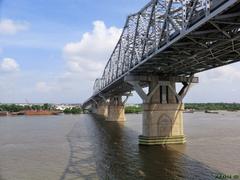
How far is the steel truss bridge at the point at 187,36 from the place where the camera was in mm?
22531

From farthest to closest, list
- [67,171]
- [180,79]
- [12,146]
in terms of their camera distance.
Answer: [180,79] → [12,146] → [67,171]

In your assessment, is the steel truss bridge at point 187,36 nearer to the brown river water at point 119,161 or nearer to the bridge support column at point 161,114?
the bridge support column at point 161,114

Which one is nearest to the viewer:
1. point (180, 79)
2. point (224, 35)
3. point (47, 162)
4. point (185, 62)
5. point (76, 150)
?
point (224, 35)

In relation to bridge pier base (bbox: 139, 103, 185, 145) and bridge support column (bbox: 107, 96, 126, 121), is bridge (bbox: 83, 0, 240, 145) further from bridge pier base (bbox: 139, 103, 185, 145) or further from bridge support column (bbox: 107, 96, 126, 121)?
bridge support column (bbox: 107, 96, 126, 121)

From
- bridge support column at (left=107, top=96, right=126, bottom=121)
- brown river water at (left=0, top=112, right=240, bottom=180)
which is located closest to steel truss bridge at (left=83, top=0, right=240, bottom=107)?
brown river water at (left=0, top=112, right=240, bottom=180)

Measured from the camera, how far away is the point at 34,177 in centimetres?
2825

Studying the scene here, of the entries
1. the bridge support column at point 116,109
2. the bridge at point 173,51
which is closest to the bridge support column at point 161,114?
the bridge at point 173,51

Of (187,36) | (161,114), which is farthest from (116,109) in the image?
(187,36)

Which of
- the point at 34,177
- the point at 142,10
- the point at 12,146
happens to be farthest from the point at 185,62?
the point at 12,146

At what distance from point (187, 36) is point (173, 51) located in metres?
6.45

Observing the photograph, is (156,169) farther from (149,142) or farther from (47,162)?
(149,142)

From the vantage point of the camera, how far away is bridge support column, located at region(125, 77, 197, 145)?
47344 mm

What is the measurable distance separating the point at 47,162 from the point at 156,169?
10.9 meters

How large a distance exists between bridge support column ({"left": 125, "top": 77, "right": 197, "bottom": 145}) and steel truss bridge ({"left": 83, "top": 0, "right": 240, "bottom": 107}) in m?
2.07
